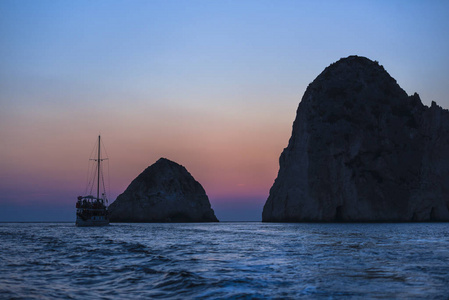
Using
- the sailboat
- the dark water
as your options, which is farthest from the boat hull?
the dark water

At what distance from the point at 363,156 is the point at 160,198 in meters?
63.7

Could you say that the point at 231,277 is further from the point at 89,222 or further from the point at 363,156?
the point at 363,156

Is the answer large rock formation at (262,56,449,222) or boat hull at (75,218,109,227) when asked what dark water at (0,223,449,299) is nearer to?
boat hull at (75,218,109,227)

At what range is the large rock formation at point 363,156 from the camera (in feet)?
313

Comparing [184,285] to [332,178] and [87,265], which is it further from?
[332,178]

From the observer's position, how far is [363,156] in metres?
98.8

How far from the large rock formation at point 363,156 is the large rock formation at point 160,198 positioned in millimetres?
37289

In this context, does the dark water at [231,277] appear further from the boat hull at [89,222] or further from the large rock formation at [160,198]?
the large rock formation at [160,198]

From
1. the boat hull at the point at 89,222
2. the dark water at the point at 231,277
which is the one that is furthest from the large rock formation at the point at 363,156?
the dark water at the point at 231,277

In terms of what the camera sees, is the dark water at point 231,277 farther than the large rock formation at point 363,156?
No

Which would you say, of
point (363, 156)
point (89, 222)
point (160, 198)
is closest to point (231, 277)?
point (89, 222)

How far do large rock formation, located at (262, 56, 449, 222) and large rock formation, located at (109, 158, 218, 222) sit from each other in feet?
122

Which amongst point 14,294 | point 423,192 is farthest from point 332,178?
point 14,294

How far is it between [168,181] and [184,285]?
402 ft
